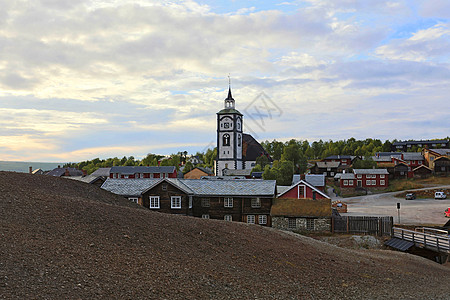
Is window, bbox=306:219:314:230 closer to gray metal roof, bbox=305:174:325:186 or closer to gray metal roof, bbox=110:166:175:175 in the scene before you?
gray metal roof, bbox=305:174:325:186

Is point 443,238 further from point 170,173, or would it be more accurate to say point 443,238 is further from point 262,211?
point 170,173

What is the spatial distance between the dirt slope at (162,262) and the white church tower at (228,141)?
90.7m

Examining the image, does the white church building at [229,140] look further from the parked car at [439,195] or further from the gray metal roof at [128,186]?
the gray metal roof at [128,186]

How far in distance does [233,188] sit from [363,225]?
15118mm

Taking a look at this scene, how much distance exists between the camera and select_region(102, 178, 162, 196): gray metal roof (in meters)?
46.2

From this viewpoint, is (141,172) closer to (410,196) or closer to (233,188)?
(233,188)

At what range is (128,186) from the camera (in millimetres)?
47281

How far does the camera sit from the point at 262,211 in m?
44.7

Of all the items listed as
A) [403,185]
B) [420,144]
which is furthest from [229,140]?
[420,144]

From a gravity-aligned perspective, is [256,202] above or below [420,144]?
below

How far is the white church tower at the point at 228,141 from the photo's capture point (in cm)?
11650

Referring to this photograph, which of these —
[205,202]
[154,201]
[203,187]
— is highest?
[203,187]

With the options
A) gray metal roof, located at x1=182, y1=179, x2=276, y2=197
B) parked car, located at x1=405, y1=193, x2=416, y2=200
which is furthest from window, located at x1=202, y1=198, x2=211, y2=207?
parked car, located at x1=405, y1=193, x2=416, y2=200

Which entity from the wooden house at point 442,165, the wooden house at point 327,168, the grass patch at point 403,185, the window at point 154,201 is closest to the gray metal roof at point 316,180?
the grass patch at point 403,185
